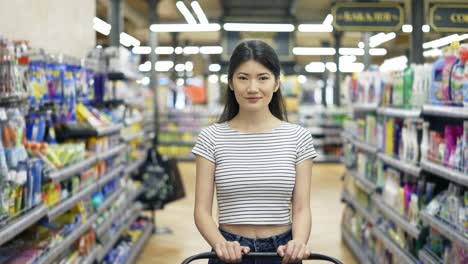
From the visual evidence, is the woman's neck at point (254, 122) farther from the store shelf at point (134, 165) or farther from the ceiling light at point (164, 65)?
the ceiling light at point (164, 65)

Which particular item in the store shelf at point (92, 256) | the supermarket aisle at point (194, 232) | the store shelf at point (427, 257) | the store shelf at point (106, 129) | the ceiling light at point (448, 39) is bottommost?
the supermarket aisle at point (194, 232)

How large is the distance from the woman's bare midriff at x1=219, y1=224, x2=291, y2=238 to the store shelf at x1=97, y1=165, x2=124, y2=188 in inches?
122

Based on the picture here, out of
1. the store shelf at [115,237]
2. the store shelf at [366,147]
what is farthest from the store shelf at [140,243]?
the store shelf at [366,147]

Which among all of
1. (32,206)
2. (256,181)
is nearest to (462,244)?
(256,181)

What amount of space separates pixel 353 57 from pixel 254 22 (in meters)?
13.2

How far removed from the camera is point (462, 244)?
333 centimetres

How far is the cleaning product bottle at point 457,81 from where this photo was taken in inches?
148

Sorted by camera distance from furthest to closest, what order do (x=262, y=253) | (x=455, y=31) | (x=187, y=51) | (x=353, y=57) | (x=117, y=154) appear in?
(x=353, y=57)
(x=187, y=51)
(x=117, y=154)
(x=455, y=31)
(x=262, y=253)

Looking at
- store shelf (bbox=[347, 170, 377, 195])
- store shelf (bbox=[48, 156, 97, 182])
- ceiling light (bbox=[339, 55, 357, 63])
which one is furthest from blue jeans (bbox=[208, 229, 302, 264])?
ceiling light (bbox=[339, 55, 357, 63])

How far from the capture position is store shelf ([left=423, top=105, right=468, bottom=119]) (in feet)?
11.8

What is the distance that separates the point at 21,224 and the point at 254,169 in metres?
1.43

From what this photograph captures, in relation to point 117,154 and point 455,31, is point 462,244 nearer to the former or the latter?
point 455,31

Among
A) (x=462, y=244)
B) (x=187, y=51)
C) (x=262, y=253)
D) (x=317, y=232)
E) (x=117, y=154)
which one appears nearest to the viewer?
(x=262, y=253)

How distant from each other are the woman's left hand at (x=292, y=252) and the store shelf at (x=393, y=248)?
260 cm
